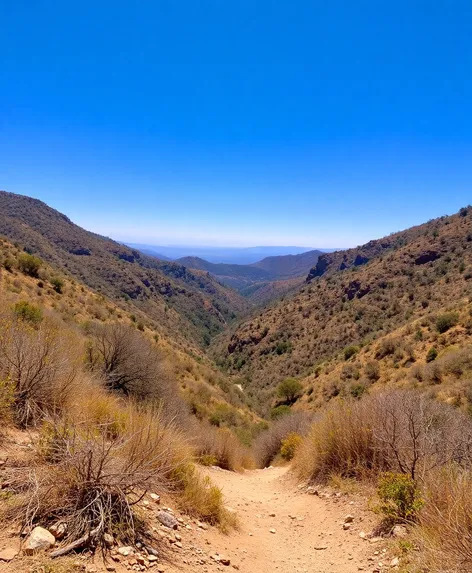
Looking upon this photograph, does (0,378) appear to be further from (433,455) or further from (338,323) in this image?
(338,323)

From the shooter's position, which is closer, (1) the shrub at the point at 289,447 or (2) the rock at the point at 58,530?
(2) the rock at the point at 58,530

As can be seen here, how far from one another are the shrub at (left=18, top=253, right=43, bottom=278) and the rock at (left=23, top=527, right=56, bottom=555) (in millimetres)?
29635

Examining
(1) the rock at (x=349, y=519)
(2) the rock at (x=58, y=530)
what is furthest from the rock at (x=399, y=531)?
(2) the rock at (x=58, y=530)

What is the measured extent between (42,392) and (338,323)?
50466mm

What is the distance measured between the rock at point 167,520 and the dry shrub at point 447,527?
8.32 feet

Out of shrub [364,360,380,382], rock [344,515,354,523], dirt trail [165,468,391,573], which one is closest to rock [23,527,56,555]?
dirt trail [165,468,391,573]

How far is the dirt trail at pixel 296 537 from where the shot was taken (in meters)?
4.06

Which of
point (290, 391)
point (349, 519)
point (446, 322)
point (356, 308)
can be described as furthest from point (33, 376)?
point (356, 308)

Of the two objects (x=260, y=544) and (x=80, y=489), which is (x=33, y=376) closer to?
(x=80, y=489)

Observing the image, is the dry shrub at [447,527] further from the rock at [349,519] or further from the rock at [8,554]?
the rock at [8,554]

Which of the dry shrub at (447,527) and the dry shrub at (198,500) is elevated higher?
the dry shrub at (447,527)

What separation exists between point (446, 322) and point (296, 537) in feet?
90.2

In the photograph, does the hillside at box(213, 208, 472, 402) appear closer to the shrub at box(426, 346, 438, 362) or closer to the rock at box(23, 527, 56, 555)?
the shrub at box(426, 346, 438, 362)

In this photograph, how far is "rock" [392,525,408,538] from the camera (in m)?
4.16
